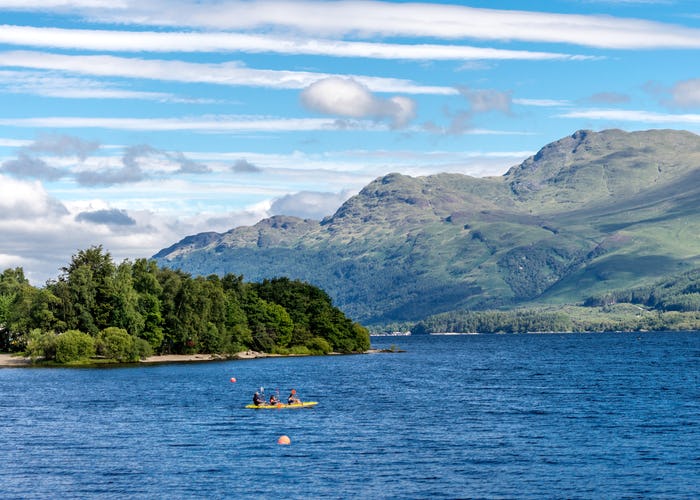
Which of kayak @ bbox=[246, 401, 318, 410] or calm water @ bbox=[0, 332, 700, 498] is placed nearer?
calm water @ bbox=[0, 332, 700, 498]

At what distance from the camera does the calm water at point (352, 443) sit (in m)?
75.7

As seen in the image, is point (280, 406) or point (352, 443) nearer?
point (352, 443)

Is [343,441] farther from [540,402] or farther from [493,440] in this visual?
[540,402]

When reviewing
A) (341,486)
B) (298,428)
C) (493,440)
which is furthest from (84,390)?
(341,486)

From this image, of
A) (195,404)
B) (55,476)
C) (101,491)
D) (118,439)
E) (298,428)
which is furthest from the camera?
(195,404)

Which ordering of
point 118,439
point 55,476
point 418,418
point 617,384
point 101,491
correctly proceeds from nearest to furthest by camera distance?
1. point 101,491
2. point 55,476
3. point 118,439
4. point 418,418
5. point 617,384

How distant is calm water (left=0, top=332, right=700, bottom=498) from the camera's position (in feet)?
248

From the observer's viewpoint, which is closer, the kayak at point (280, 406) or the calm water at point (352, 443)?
the calm water at point (352, 443)

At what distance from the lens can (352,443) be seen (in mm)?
98625

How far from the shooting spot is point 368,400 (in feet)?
481

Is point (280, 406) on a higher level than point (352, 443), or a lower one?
higher

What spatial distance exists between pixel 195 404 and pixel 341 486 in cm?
6607

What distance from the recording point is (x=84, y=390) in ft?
516

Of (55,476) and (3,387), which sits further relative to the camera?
(3,387)
